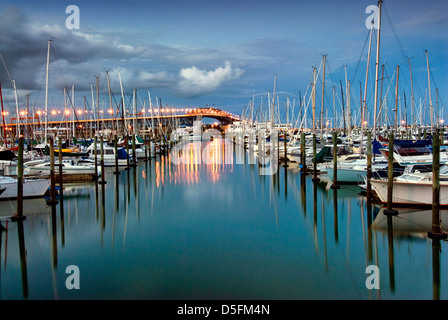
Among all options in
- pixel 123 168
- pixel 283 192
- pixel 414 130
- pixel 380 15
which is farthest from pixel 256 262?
pixel 414 130

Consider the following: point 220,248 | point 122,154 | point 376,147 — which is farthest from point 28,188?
point 376,147

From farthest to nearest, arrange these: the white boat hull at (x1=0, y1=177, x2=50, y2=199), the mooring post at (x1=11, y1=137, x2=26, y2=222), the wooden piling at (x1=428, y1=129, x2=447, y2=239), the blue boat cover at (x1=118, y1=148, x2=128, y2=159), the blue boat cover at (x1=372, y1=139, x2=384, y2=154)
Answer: the blue boat cover at (x1=118, y1=148, x2=128, y2=159) < the blue boat cover at (x1=372, y1=139, x2=384, y2=154) < the white boat hull at (x1=0, y1=177, x2=50, y2=199) < the mooring post at (x1=11, y1=137, x2=26, y2=222) < the wooden piling at (x1=428, y1=129, x2=447, y2=239)

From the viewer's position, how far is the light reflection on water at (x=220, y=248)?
32.3ft

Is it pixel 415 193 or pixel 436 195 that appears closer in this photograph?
pixel 436 195

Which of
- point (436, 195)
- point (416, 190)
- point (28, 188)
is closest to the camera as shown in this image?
point (436, 195)

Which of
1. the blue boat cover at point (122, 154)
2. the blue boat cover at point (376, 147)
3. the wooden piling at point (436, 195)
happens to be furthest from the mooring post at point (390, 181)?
the blue boat cover at point (122, 154)

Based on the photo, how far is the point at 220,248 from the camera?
1323cm

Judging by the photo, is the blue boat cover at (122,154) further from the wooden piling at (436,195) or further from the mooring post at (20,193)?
the wooden piling at (436,195)

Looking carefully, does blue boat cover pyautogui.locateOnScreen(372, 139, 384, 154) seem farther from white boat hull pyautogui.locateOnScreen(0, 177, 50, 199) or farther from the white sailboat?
white boat hull pyautogui.locateOnScreen(0, 177, 50, 199)

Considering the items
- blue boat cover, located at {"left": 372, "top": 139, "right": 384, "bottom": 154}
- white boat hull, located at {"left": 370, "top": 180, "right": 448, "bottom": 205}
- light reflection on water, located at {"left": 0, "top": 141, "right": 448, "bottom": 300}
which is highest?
blue boat cover, located at {"left": 372, "top": 139, "right": 384, "bottom": 154}

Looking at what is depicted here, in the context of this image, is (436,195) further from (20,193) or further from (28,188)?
(28,188)

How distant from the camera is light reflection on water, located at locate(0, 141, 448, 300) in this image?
32.3 ft

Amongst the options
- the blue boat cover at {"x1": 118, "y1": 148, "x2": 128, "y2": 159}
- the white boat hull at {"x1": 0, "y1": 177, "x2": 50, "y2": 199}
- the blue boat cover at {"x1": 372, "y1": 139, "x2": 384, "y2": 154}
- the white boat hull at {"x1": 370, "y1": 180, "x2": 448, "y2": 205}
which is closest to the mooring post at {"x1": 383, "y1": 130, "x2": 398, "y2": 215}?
the white boat hull at {"x1": 370, "y1": 180, "x2": 448, "y2": 205}
